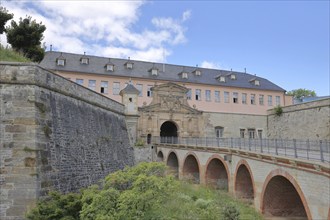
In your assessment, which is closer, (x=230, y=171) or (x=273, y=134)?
(x=230, y=171)

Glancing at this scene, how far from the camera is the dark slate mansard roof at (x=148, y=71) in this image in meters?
32.4

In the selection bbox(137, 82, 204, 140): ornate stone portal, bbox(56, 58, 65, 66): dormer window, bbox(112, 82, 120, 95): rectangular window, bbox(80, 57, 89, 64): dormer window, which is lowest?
bbox(137, 82, 204, 140): ornate stone portal

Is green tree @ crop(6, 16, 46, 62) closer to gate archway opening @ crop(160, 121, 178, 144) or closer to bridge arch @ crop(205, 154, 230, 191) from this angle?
bridge arch @ crop(205, 154, 230, 191)

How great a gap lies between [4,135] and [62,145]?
7.86 ft

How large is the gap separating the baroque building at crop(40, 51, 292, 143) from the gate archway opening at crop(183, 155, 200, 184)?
7.01 meters

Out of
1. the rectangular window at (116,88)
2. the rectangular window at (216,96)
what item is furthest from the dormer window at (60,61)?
the rectangular window at (216,96)

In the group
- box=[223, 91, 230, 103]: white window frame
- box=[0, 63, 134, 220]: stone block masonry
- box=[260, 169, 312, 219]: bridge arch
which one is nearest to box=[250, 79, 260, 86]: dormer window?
box=[223, 91, 230, 103]: white window frame

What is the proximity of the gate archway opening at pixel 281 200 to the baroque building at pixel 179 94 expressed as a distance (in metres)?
16.6

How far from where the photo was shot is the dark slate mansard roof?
32406 millimetres

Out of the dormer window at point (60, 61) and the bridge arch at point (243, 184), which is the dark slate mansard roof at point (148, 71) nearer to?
the dormer window at point (60, 61)

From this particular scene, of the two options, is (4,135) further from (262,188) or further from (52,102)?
(262,188)

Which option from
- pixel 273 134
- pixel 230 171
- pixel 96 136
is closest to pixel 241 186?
pixel 230 171

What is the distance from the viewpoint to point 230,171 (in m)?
16.6

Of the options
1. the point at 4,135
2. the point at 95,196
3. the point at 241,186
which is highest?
the point at 4,135
